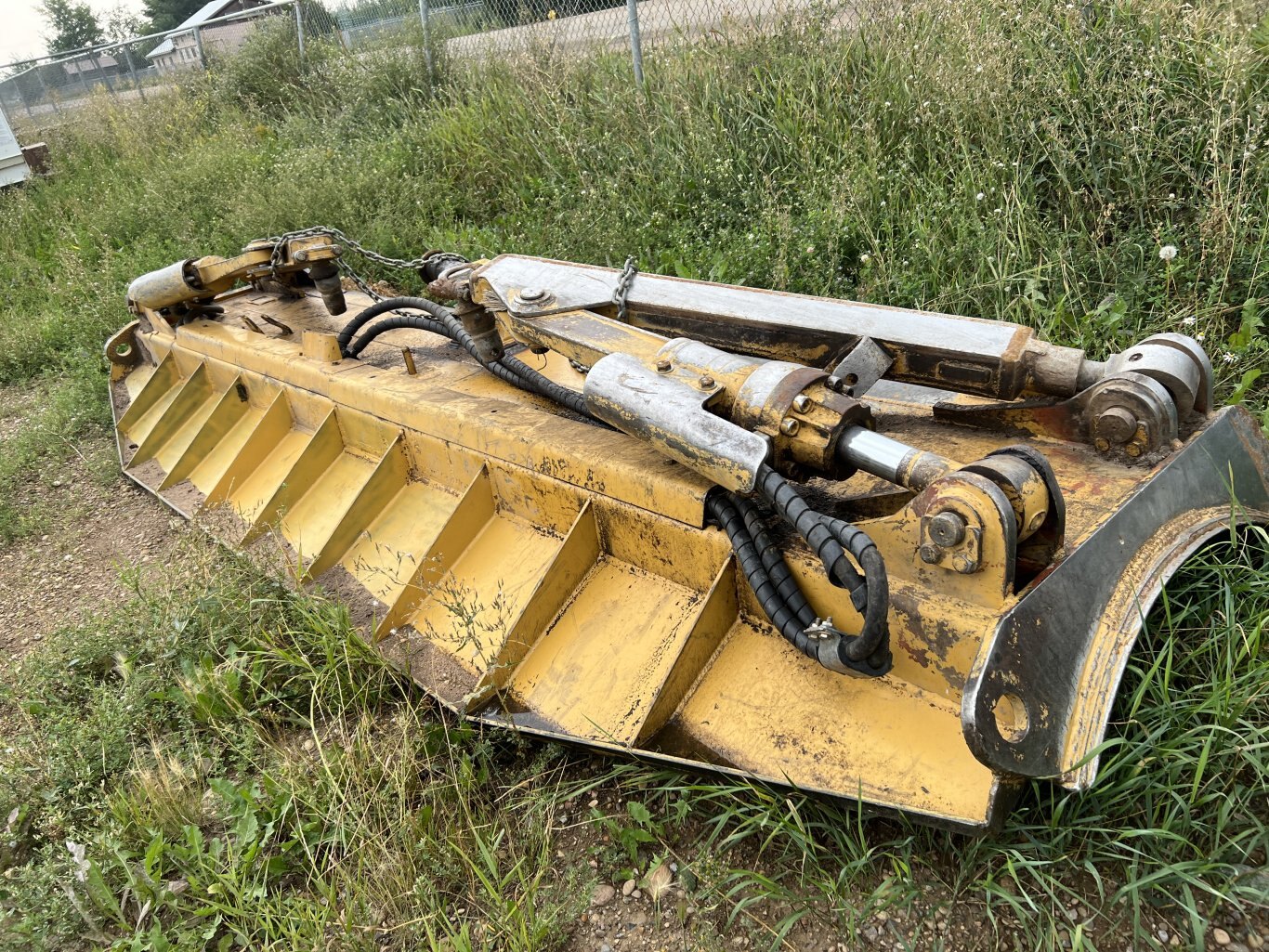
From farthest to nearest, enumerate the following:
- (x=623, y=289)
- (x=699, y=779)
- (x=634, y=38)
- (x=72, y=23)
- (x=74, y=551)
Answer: (x=72, y=23) < (x=634, y=38) < (x=74, y=551) < (x=623, y=289) < (x=699, y=779)

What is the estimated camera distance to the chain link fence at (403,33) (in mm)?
6000

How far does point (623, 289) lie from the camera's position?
2.69m

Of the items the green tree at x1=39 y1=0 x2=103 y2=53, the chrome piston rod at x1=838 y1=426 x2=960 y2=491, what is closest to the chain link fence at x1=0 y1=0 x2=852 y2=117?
the chrome piston rod at x1=838 y1=426 x2=960 y2=491

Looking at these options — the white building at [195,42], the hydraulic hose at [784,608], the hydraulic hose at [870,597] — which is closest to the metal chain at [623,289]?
the hydraulic hose at [784,608]

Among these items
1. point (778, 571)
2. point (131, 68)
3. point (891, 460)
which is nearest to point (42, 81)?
point (131, 68)

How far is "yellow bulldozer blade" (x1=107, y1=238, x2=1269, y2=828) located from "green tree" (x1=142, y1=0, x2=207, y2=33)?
5495 cm

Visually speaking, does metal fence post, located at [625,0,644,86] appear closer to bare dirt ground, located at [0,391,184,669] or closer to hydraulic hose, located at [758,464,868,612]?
bare dirt ground, located at [0,391,184,669]

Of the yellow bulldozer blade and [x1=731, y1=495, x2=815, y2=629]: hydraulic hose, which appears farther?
[x1=731, y1=495, x2=815, y2=629]: hydraulic hose

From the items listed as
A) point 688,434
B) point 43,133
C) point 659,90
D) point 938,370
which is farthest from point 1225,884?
point 43,133

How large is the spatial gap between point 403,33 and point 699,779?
8.66m

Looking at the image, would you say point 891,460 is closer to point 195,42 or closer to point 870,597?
point 870,597

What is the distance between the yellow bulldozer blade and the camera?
5.57ft

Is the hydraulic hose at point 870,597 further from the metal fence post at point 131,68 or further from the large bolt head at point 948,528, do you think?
the metal fence post at point 131,68

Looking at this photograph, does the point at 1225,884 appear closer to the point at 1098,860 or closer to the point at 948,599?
the point at 1098,860
